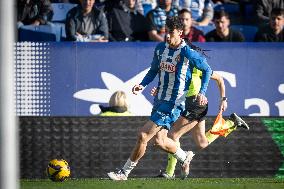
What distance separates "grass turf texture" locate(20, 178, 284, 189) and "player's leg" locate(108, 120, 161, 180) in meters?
0.15

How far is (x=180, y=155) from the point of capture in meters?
9.37

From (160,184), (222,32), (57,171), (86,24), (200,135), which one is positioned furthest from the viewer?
(86,24)

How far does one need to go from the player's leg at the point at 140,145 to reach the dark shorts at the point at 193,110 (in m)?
0.81

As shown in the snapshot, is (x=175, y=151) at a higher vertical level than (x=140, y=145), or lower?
lower

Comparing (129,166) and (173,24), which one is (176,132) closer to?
(129,166)

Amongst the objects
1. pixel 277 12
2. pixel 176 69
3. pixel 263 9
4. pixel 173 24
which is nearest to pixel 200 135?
pixel 176 69

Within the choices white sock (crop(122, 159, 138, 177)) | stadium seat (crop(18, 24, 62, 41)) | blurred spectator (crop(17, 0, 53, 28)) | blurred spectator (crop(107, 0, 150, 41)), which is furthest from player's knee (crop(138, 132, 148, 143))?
blurred spectator (crop(17, 0, 53, 28))

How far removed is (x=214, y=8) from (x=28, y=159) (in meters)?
4.67

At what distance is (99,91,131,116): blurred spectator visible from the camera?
1040cm

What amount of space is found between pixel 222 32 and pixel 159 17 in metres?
1.08

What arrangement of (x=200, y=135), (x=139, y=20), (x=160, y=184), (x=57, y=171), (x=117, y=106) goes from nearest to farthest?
(x=160, y=184) < (x=57, y=171) < (x=200, y=135) < (x=117, y=106) < (x=139, y=20)

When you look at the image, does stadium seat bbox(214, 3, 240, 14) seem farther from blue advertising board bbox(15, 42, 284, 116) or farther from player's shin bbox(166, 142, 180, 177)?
player's shin bbox(166, 142, 180, 177)

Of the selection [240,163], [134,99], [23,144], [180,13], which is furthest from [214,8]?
[23,144]

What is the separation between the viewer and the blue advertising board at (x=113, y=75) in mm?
11633
